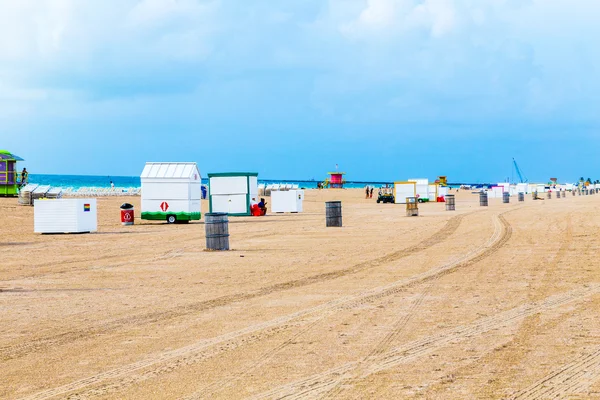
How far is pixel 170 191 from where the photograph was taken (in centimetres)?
3259

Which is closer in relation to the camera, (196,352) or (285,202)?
(196,352)

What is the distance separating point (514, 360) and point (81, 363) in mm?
3693

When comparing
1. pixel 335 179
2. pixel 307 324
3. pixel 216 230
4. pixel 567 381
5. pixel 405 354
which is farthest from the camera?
pixel 335 179

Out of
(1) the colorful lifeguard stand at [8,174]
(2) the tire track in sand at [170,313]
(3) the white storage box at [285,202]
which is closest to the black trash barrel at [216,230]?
(2) the tire track in sand at [170,313]

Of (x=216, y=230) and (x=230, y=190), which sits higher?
(x=230, y=190)

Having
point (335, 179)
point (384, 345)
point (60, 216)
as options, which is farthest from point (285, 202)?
point (335, 179)

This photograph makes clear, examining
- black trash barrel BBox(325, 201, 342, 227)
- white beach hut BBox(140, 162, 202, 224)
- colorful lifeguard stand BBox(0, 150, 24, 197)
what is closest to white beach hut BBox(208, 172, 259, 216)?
white beach hut BBox(140, 162, 202, 224)

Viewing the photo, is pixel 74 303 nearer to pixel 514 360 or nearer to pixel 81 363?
pixel 81 363

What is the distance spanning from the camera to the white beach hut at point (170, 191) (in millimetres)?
32281

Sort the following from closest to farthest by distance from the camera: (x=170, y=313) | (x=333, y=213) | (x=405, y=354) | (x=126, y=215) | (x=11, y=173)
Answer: (x=405, y=354) → (x=170, y=313) → (x=333, y=213) → (x=126, y=215) → (x=11, y=173)

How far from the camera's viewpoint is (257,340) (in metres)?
8.09

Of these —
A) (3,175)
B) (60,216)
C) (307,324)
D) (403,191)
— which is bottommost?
(307,324)

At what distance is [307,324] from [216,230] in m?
10.6

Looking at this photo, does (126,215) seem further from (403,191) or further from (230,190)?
(403,191)
